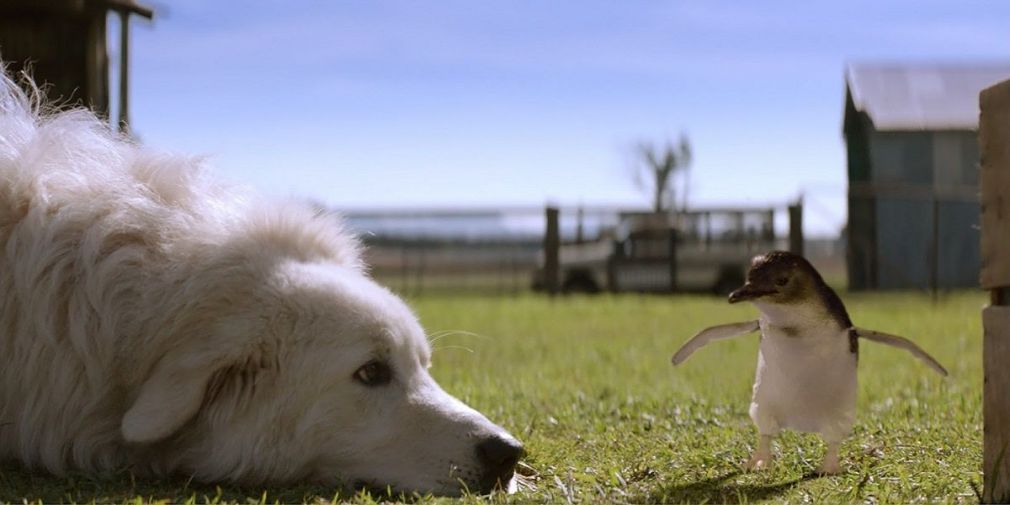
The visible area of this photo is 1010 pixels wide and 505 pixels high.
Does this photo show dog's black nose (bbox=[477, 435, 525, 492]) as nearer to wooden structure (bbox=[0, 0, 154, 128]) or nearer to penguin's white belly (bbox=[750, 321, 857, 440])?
penguin's white belly (bbox=[750, 321, 857, 440])

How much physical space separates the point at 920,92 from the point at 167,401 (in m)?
22.0

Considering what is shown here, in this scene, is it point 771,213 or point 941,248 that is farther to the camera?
point 941,248

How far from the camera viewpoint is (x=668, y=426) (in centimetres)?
492

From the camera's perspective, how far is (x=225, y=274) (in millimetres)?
3545

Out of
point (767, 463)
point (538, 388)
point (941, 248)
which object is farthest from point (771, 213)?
point (767, 463)

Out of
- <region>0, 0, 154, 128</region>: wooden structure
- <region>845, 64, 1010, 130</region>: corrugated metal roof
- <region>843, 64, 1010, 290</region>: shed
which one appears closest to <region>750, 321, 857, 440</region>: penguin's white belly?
<region>0, 0, 154, 128</region>: wooden structure

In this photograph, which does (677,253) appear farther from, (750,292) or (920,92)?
(750,292)

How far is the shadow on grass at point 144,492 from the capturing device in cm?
323

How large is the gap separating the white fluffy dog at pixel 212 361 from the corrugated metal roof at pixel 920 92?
20.3 metres

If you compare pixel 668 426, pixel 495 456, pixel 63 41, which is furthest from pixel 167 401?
pixel 63 41

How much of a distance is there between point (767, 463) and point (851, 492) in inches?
17.3

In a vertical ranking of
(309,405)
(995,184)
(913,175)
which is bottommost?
(309,405)

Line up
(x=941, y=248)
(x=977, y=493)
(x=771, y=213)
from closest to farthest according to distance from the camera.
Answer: (x=977, y=493)
(x=771, y=213)
(x=941, y=248)

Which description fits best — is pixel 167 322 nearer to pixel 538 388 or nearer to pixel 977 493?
pixel 977 493
